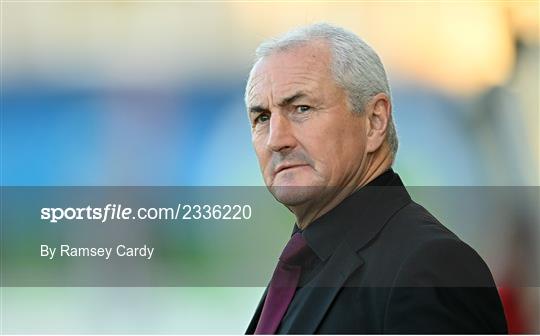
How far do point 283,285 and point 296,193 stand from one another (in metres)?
0.17

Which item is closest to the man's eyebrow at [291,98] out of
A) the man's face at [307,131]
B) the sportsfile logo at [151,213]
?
the man's face at [307,131]

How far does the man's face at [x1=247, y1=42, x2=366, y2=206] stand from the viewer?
4.78 feet

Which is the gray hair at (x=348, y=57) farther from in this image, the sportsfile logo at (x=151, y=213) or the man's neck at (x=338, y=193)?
the sportsfile logo at (x=151, y=213)

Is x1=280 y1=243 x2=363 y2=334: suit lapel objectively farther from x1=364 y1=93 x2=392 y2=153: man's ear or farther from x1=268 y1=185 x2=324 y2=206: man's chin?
x1=364 y1=93 x2=392 y2=153: man's ear

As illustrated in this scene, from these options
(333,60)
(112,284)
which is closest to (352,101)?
(333,60)

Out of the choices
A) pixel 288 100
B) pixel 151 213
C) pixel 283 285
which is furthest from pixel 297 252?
pixel 151 213

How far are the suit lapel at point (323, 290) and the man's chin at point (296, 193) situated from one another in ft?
0.44

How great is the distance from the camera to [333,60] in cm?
147

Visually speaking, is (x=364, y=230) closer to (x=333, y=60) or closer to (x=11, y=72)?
(x=333, y=60)

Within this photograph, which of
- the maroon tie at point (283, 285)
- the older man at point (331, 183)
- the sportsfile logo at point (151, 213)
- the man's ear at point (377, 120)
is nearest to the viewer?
the older man at point (331, 183)

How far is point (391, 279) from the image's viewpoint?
3.99 feet

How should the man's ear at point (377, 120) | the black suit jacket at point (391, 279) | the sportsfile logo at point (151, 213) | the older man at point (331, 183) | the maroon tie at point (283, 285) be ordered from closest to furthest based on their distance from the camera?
the black suit jacket at point (391, 279)
the older man at point (331, 183)
the maroon tie at point (283, 285)
the man's ear at point (377, 120)
the sportsfile logo at point (151, 213)

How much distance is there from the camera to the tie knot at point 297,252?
1.46 m

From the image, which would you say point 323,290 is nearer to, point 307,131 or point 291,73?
point 307,131
